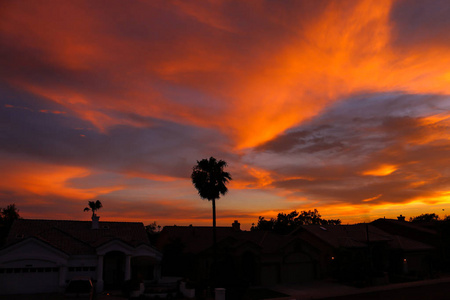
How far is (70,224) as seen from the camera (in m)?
46.6

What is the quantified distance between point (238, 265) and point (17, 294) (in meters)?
23.7

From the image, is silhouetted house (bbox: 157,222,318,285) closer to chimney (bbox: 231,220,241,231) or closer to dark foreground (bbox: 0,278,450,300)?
dark foreground (bbox: 0,278,450,300)

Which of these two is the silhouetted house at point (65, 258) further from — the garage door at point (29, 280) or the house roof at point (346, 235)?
the house roof at point (346, 235)

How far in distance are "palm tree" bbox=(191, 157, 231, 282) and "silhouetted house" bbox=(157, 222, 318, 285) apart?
5.64 meters

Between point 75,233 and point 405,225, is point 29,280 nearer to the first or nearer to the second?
point 75,233

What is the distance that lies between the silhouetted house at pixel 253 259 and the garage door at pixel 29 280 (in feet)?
44.2

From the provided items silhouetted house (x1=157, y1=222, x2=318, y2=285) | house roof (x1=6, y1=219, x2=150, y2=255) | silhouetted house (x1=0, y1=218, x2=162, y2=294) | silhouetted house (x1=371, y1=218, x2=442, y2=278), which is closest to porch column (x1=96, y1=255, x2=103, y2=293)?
silhouetted house (x1=0, y1=218, x2=162, y2=294)

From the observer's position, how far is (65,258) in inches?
1401

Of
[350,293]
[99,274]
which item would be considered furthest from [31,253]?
[350,293]

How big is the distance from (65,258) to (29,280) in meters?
3.86

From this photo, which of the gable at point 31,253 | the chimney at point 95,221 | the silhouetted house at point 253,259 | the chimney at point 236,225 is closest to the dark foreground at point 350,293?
the silhouetted house at point 253,259

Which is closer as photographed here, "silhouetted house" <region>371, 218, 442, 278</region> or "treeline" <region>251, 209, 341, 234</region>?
"silhouetted house" <region>371, 218, 442, 278</region>

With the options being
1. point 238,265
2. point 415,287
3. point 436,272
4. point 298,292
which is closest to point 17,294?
point 238,265

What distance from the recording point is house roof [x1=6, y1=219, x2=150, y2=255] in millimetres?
37750
